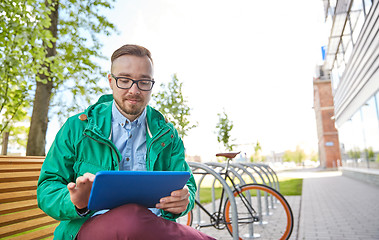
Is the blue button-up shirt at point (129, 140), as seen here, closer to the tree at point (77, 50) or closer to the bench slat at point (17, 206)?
the bench slat at point (17, 206)

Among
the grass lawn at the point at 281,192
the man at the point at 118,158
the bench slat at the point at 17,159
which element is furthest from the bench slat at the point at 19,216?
the grass lawn at the point at 281,192

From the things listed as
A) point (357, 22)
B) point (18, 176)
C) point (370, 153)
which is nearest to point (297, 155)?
point (370, 153)

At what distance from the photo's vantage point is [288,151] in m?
71.8

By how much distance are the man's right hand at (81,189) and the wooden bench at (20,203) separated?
1.28 meters

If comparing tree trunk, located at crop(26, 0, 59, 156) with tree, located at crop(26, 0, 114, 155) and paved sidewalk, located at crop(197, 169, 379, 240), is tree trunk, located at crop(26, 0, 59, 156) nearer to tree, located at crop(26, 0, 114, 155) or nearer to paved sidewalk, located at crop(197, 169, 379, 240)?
tree, located at crop(26, 0, 114, 155)

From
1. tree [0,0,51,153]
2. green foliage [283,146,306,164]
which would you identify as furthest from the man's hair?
green foliage [283,146,306,164]

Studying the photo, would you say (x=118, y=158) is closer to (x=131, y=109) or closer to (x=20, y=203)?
(x=131, y=109)

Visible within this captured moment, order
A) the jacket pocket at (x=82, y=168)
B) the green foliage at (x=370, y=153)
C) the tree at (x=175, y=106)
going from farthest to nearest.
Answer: the tree at (x=175, y=106)
the green foliage at (x=370, y=153)
the jacket pocket at (x=82, y=168)

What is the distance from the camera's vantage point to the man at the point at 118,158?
4.26 ft

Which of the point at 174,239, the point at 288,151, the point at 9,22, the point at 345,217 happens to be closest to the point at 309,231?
the point at 345,217

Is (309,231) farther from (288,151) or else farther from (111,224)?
(288,151)

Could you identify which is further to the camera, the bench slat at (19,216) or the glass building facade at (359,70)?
the glass building facade at (359,70)

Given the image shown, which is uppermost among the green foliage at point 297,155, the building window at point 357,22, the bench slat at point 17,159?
the building window at point 357,22

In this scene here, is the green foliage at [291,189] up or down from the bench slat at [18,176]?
down
